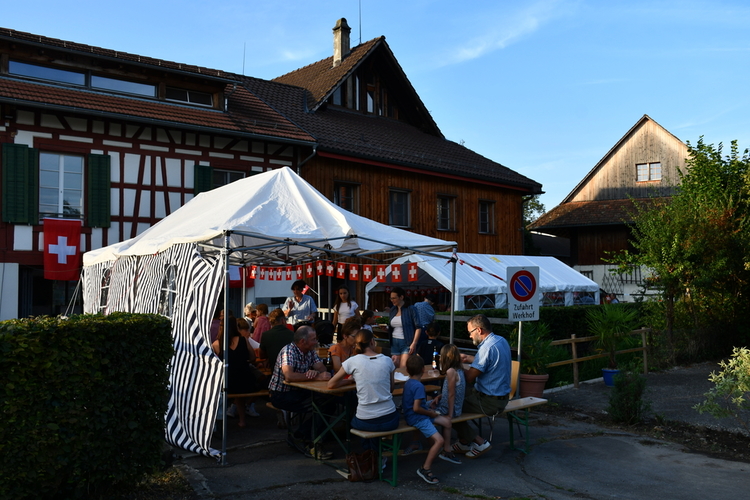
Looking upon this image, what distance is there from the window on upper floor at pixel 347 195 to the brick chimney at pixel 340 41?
6.99 meters

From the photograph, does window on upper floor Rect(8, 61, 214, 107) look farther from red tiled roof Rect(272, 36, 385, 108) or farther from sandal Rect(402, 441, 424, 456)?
sandal Rect(402, 441, 424, 456)

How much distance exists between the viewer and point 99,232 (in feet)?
48.2

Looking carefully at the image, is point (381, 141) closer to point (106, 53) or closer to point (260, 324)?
point (106, 53)

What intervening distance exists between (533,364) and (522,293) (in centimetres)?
198

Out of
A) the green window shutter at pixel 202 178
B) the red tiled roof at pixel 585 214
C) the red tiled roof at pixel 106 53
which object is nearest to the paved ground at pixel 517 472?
the green window shutter at pixel 202 178

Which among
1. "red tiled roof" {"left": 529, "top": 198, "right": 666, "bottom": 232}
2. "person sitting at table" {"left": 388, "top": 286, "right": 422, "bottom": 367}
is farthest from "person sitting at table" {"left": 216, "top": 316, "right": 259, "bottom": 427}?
"red tiled roof" {"left": 529, "top": 198, "right": 666, "bottom": 232}

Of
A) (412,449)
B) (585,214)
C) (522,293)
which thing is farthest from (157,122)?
(585,214)

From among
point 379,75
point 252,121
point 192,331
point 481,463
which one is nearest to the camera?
point 481,463

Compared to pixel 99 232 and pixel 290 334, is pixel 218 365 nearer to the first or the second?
pixel 290 334

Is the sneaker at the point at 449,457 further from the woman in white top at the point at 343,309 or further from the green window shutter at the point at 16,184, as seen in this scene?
the green window shutter at the point at 16,184

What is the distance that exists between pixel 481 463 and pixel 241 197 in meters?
4.49

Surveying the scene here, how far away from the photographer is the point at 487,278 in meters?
18.1

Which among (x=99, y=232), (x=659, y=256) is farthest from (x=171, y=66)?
(x=659, y=256)

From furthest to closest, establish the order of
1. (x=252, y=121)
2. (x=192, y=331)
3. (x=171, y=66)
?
(x=252, y=121), (x=171, y=66), (x=192, y=331)
